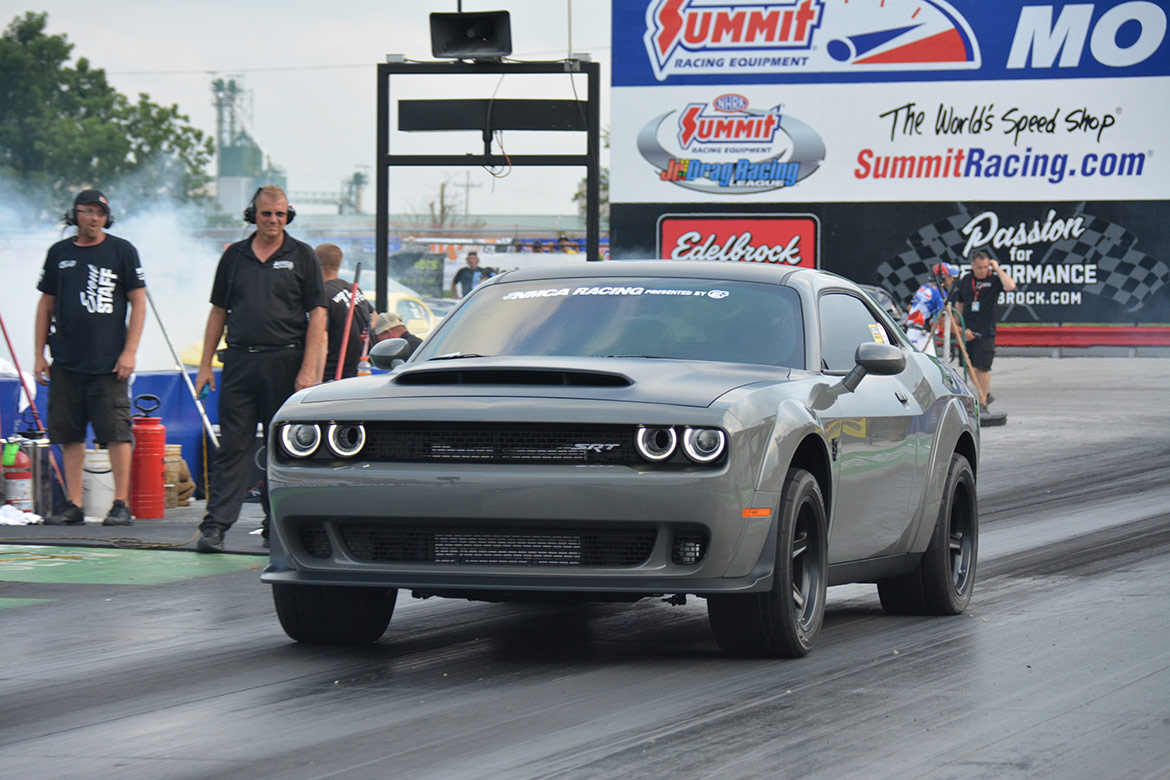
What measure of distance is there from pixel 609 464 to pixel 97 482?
21.8ft

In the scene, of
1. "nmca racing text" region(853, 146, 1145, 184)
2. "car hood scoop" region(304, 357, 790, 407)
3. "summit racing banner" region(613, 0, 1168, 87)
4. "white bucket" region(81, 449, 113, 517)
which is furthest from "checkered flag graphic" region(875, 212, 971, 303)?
"car hood scoop" region(304, 357, 790, 407)

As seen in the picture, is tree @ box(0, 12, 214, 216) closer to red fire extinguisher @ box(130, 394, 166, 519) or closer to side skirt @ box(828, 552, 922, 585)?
red fire extinguisher @ box(130, 394, 166, 519)

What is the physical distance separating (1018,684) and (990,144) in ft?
80.5

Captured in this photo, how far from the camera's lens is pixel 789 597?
6297 millimetres

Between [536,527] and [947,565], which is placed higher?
[536,527]

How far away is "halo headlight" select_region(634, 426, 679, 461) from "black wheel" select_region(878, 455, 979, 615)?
224cm

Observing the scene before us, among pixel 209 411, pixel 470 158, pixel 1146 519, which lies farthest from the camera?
pixel 470 158

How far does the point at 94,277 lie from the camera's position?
36.4ft

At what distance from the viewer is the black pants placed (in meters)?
9.77

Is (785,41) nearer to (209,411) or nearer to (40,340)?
(209,411)

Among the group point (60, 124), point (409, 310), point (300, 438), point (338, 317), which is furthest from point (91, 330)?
point (60, 124)

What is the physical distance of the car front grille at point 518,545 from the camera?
606cm

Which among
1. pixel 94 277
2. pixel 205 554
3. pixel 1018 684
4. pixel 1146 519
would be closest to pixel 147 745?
pixel 1018 684

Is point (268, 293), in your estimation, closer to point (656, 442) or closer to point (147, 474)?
point (147, 474)
